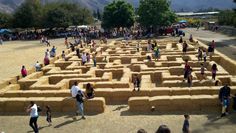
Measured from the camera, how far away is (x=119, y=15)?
58.1m

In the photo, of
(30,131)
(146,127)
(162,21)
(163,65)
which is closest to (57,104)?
(30,131)

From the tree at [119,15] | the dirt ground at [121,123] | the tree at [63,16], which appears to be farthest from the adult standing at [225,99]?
the tree at [63,16]

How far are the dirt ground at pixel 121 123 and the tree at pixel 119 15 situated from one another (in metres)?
43.0

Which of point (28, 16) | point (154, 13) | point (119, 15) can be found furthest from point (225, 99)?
point (28, 16)

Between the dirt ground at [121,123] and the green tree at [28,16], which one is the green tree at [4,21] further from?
the dirt ground at [121,123]

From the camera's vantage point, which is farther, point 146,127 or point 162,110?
point 162,110

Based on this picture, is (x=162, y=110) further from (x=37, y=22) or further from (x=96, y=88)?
(x=37, y=22)

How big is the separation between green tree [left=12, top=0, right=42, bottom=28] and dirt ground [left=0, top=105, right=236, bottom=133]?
186 ft

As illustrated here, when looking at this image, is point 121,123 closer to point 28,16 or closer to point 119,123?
point 119,123

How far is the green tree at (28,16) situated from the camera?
71.0m

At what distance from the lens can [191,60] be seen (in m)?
25.8

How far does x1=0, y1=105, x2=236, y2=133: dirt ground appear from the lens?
45.5ft

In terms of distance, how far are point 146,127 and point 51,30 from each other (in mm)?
57256

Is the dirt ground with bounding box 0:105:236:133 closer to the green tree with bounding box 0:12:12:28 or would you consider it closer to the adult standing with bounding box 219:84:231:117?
the adult standing with bounding box 219:84:231:117
